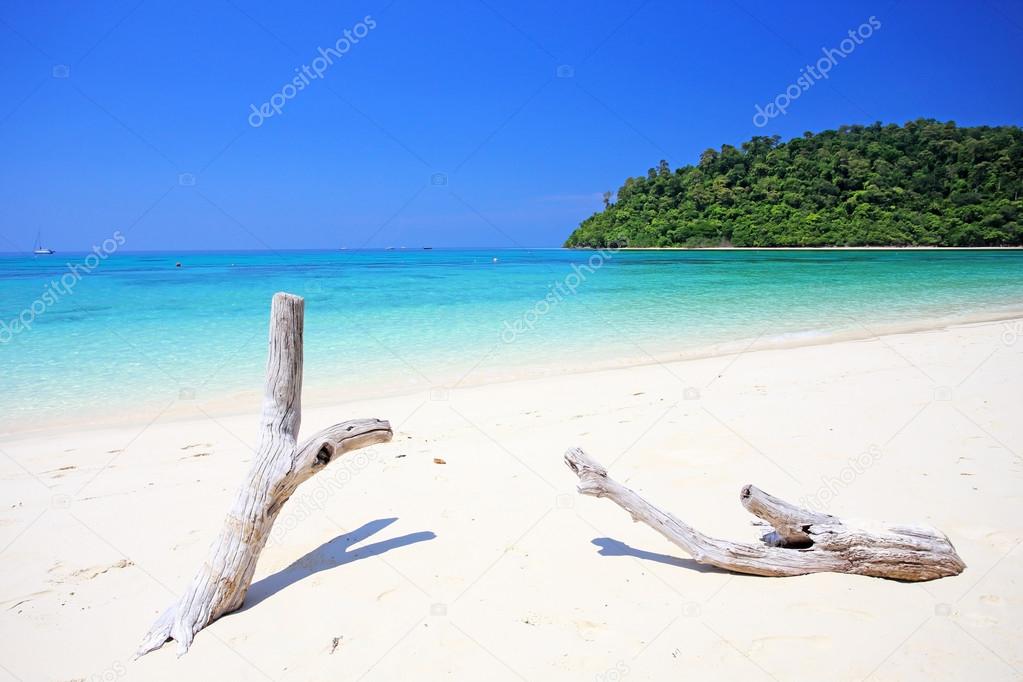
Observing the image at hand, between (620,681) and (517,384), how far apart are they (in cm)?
709

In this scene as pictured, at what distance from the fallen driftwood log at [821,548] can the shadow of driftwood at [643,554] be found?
0.15 m

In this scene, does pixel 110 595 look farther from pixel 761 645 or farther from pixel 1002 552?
pixel 1002 552

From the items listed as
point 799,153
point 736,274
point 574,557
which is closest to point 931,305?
point 736,274

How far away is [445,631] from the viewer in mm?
3066

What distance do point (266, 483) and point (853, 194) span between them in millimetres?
84631

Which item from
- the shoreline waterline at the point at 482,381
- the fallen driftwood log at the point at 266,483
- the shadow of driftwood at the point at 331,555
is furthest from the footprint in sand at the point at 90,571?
the shoreline waterline at the point at 482,381

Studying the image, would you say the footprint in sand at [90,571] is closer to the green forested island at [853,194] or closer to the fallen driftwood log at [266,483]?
the fallen driftwood log at [266,483]

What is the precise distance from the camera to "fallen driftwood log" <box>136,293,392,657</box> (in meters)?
3.18

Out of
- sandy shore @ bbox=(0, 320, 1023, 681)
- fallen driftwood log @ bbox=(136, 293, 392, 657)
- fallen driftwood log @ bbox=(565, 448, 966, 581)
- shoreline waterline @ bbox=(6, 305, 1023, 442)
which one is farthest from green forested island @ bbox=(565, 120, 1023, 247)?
fallen driftwood log @ bbox=(136, 293, 392, 657)

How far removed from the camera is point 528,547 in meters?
3.93

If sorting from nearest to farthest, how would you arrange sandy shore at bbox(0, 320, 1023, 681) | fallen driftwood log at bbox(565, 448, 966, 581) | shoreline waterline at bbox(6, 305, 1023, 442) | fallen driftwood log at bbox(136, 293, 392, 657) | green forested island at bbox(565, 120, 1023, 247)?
sandy shore at bbox(0, 320, 1023, 681) → fallen driftwood log at bbox(136, 293, 392, 657) → fallen driftwood log at bbox(565, 448, 966, 581) → shoreline waterline at bbox(6, 305, 1023, 442) → green forested island at bbox(565, 120, 1023, 247)

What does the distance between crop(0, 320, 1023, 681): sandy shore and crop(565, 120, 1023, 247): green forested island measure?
74.9 m

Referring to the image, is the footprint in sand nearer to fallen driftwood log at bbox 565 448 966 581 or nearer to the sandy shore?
the sandy shore

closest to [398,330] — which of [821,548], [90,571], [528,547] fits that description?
[90,571]
